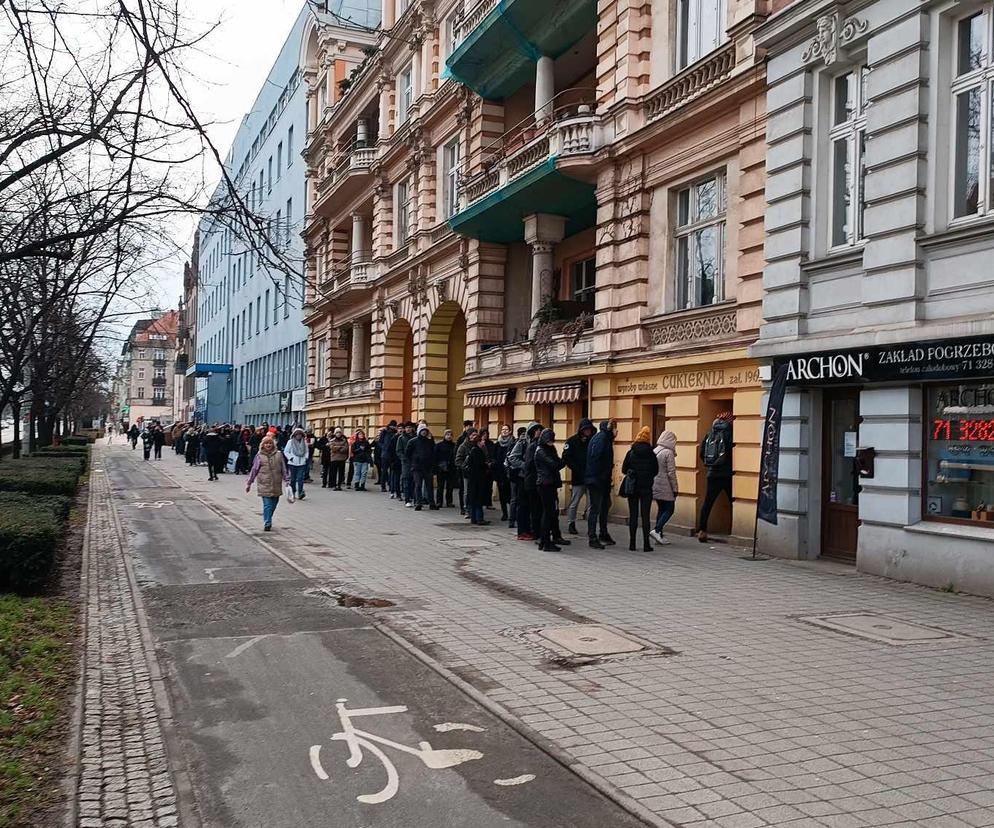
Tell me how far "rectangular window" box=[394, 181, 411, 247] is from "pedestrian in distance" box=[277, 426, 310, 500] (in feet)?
41.8

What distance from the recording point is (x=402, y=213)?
35.2 meters

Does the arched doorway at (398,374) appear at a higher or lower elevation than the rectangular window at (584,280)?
lower

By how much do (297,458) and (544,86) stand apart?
10885 millimetres

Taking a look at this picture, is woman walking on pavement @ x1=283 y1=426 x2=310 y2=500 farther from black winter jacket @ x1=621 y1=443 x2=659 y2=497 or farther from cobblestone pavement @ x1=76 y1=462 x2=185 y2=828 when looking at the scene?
cobblestone pavement @ x1=76 y1=462 x2=185 y2=828

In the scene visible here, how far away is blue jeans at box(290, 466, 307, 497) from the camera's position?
77.2ft

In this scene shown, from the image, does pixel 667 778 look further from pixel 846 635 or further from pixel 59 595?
pixel 59 595

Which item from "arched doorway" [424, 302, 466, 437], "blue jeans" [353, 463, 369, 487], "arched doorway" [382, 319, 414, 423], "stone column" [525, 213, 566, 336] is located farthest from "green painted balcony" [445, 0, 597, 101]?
"blue jeans" [353, 463, 369, 487]

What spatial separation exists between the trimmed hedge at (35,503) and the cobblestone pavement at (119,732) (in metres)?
2.55

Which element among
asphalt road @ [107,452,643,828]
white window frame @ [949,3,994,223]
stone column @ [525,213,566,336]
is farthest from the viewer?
stone column @ [525,213,566,336]

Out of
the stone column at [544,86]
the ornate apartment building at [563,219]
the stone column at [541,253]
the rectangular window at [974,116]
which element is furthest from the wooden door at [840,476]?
the stone column at [544,86]

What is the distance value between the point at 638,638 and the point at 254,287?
192ft

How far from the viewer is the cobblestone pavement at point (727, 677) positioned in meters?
5.06

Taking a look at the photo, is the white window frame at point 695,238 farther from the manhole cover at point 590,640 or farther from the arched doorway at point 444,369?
the arched doorway at point 444,369

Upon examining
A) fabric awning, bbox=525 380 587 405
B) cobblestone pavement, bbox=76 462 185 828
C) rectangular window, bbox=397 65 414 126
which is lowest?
cobblestone pavement, bbox=76 462 185 828
